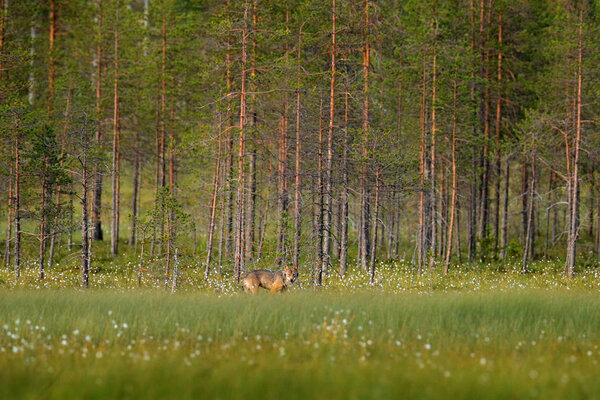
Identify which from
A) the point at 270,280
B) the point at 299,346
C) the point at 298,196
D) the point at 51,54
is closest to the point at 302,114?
the point at 298,196

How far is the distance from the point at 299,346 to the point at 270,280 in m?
8.30

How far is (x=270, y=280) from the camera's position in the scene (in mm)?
18469

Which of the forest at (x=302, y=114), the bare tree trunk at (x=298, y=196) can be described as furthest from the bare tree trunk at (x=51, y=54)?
the bare tree trunk at (x=298, y=196)

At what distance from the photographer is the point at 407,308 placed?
13.4 m

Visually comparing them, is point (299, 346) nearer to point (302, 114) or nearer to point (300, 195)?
point (300, 195)

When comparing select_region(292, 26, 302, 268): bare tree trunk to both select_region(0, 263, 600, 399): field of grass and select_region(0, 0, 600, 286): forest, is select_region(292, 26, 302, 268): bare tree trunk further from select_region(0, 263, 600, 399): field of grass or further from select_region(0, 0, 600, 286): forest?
select_region(0, 263, 600, 399): field of grass

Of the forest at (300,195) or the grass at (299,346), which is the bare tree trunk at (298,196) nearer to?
the forest at (300,195)

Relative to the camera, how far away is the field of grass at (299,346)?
7727mm

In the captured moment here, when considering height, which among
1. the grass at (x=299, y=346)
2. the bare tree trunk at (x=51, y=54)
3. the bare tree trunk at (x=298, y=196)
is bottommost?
the grass at (x=299, y=346)

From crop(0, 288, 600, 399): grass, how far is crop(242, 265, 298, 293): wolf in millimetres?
2563

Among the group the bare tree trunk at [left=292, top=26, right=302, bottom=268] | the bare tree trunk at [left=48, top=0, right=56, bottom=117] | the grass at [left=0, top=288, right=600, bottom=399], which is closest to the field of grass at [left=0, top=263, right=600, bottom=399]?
the grass at [left=0, top=288, right=600, bottom=399]

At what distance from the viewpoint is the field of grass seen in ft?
25.3

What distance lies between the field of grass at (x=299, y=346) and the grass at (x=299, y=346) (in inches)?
1.1

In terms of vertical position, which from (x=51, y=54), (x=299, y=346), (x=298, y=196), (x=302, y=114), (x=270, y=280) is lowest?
(x=299, y=346)
